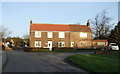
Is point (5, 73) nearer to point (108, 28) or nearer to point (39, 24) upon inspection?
point (39, 24)

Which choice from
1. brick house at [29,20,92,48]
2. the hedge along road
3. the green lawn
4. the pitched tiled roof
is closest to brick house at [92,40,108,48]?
brick house at [29,20,92,48]

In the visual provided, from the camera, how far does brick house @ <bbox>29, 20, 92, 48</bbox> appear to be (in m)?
51.3

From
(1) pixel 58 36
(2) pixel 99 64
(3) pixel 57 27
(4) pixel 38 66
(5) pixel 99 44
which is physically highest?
(3) pixel 57 27

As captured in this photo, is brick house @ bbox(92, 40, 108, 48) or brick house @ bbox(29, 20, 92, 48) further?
brick house @ bbox(92, 40, 108, 48)

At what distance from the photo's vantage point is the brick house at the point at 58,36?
168 ft

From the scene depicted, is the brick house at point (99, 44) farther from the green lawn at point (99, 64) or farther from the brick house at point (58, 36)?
the green lawn at point (99, 64)

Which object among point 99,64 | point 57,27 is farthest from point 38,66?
point 57,27

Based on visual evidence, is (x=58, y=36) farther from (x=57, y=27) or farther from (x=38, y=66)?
(x=38, y=66)

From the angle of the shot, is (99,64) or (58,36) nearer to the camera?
(99,64)

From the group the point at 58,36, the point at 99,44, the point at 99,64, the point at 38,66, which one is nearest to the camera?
the point at 99,64

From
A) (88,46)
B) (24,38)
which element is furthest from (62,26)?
(24,38)

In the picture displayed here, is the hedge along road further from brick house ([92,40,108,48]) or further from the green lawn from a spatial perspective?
brick house ([92,40,108,48])

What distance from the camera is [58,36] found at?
52562 mm

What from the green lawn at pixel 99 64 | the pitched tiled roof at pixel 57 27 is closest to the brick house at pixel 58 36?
the pitched tiled roof at pixel 57 27
